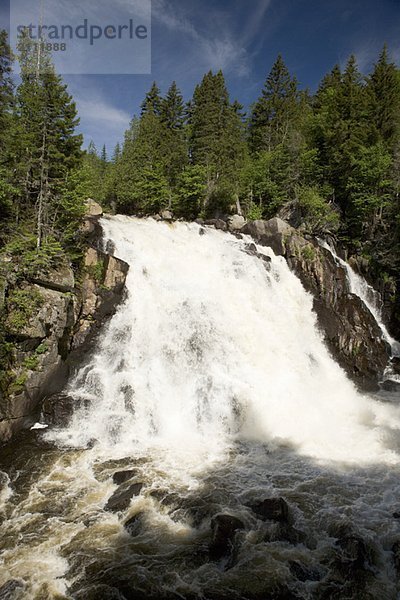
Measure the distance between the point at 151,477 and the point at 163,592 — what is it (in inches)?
166

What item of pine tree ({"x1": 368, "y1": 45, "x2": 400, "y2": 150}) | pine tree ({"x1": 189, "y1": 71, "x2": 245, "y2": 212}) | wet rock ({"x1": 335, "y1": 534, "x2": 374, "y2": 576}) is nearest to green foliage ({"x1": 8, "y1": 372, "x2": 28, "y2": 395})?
wet rock ({"x1": 335, "y1": 534, "x2": 374, "y2": 576})

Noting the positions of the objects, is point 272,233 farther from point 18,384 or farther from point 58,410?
point 18,384

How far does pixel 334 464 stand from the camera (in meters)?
12.9

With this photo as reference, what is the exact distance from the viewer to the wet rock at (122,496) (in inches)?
411

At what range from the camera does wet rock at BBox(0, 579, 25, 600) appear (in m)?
7.59

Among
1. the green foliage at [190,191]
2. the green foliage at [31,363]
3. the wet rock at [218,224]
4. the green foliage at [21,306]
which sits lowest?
the green foliage at [31,363]

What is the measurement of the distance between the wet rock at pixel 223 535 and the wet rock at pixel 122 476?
3273 mm

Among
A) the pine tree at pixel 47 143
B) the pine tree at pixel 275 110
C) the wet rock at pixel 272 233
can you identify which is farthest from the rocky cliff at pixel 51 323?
the pine tree at pixel 275 110

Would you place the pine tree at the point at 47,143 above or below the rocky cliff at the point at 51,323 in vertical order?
above

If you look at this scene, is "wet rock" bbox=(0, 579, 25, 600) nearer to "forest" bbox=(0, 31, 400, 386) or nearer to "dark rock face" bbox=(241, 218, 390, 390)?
"forest" bbox=(0, 31, 400, 386)

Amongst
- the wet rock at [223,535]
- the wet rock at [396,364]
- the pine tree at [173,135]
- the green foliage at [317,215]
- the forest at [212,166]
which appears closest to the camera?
the wet rock at [223,535]

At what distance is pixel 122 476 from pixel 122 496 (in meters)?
0.93

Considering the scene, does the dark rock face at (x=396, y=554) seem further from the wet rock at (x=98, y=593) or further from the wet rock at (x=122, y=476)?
the wet rock at (x=122, y=476)

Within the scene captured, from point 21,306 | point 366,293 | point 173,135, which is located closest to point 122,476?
point 21,306
